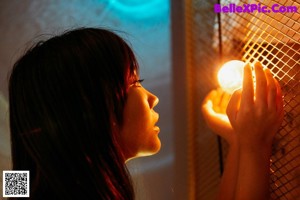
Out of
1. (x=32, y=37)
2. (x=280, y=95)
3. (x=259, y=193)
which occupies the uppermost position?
(x=32, y=37)

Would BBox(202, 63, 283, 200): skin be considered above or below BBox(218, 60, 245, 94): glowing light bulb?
below

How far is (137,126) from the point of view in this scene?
0.65 m

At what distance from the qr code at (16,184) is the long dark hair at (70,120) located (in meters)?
0.01

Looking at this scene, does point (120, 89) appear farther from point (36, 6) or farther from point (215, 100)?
point (36, 6)

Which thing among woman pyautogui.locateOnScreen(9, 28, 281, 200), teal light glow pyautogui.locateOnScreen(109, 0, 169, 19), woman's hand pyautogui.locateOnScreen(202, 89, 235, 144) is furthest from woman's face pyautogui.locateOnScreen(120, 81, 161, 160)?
teal light glow pyautogui.locateOnScreen(109, 0, 169, 19)

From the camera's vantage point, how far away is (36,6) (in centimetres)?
108

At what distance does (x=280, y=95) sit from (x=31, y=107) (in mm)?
446

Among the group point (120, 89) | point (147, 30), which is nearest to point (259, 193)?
point (120, 89)

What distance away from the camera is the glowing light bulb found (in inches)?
24.6

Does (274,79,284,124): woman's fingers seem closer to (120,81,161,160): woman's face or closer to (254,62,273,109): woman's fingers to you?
(254,62,273,109): woman's fingers

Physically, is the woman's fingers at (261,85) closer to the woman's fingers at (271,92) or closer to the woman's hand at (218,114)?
the woman's fingers at (271,92)

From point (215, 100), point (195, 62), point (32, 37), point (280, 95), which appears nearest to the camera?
point (280, 95)

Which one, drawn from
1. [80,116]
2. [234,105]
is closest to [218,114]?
[234,105]

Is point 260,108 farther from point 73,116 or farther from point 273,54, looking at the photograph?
point 73,116
